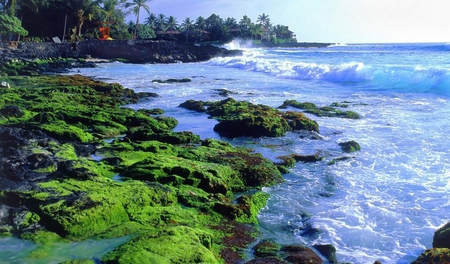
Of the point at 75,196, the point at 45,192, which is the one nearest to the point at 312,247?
the point at 75,196

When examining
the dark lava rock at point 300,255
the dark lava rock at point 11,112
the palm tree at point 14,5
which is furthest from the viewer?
the palm tree at point 14,5

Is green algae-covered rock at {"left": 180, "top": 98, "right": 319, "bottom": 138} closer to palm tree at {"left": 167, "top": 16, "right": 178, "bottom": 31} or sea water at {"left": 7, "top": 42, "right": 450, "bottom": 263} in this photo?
sea water at {"left": 7, "top": 42, "right": 450, "bottom": 263}

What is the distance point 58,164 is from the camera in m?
8.34

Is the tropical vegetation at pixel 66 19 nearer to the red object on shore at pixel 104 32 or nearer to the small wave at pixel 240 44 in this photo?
the red object on shore at pixel 104 32

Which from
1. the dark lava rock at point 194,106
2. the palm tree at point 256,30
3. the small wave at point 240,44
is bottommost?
the dark lava rock at point 194,106

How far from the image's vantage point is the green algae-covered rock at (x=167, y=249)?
5168 mm

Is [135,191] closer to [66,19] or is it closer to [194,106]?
[194,106]

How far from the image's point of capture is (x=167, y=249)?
533 cm

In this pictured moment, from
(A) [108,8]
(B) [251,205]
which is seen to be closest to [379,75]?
(B) [251,205]

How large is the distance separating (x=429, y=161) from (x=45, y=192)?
910cm

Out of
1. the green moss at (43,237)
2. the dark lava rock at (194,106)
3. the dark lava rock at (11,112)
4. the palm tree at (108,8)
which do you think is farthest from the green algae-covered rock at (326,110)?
the palm tree at (108,8)

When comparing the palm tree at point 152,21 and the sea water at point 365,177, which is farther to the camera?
the palm tree at point 152,21

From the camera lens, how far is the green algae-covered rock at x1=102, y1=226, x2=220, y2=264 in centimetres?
517

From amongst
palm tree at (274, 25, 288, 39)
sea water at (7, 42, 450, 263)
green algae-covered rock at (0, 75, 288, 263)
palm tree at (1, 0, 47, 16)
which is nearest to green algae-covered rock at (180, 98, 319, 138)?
sea water at (7, 42, 450, 263)
